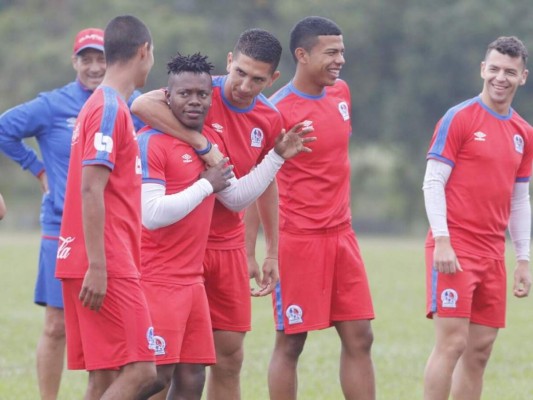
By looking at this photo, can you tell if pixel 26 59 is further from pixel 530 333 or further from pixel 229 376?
pixel 229 376

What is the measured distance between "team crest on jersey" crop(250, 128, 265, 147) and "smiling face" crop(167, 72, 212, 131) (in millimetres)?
509

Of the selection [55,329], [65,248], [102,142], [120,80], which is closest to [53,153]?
[55,329]

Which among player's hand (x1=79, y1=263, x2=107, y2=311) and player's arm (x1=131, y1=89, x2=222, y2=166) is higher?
player's arm (x1=131, y1=89, x2=222, y2=166)

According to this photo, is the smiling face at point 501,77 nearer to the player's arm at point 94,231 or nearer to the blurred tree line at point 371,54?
the player's arm at point 94,231

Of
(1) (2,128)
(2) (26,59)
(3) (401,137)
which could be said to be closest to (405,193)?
(3) (401,137)

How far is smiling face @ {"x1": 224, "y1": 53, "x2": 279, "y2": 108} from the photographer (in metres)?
6.91

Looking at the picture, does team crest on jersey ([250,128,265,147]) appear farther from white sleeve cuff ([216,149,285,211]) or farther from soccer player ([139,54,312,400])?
soccer player ([139,54,312,400])

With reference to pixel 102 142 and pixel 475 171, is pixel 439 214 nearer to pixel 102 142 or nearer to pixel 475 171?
pixel 475 171

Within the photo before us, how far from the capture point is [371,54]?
2173 inches

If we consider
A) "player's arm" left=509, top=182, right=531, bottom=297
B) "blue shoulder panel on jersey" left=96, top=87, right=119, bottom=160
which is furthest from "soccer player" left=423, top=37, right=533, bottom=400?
"blue shoulder panel on jersey" left=96, top=87, right=119, bottom=160

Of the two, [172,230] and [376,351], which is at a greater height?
[172,230]

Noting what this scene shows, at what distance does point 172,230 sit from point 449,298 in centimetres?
196

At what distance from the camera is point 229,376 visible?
23.5 feet

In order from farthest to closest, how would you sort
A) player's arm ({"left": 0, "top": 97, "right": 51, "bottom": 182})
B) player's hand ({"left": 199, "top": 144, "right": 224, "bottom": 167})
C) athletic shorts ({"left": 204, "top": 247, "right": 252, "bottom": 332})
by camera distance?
player's arm ({"left": 0, "top": 97, "right": 51, "bottom": 182}) → athletic shorts ({"left": 204, "top": 247, "right": 252, "bottom": 332}) → player's hand ({"left": 199, "top": 144, "right": 224, "bottom": 167})
